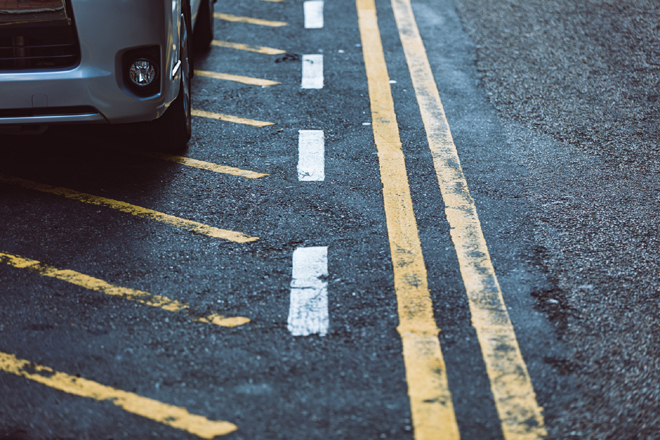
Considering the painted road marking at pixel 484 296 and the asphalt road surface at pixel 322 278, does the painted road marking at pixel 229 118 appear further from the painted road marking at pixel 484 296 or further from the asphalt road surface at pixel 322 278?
the painted road marking at pixel 484 296

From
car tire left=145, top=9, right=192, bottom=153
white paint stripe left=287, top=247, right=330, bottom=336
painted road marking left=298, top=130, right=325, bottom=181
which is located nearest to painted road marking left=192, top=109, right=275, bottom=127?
painted road marking left=298, top=130, right=325, bottom=181

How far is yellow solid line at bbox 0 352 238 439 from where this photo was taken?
2639 millimetres

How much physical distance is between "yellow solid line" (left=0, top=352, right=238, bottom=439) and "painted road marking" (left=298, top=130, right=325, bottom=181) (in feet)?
7.00

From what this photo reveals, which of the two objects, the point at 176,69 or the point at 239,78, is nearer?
the point at 176,69

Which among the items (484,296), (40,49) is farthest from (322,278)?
(40,49)

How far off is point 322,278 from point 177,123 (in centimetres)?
189

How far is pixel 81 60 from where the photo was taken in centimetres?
393

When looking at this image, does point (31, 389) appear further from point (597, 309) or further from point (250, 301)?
point (597, 309)

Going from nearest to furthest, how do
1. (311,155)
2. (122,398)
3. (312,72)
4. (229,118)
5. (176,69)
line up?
(122,398) < (176,69) < (311,155) < (229,118) < (312,72)

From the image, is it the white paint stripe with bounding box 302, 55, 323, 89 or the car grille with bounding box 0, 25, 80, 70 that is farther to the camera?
the white paint stripe with bounding box 302, 55, 323, 89

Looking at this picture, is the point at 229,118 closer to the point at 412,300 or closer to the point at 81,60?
the point at 81,60

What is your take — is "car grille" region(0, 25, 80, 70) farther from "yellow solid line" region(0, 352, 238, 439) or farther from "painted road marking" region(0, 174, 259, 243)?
"yellow solid line" region(0, 352, 238, 439)

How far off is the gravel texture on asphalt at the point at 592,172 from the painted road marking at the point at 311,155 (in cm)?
140

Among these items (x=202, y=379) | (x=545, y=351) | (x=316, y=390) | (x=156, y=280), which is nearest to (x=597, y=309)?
(x=545, y=351)
